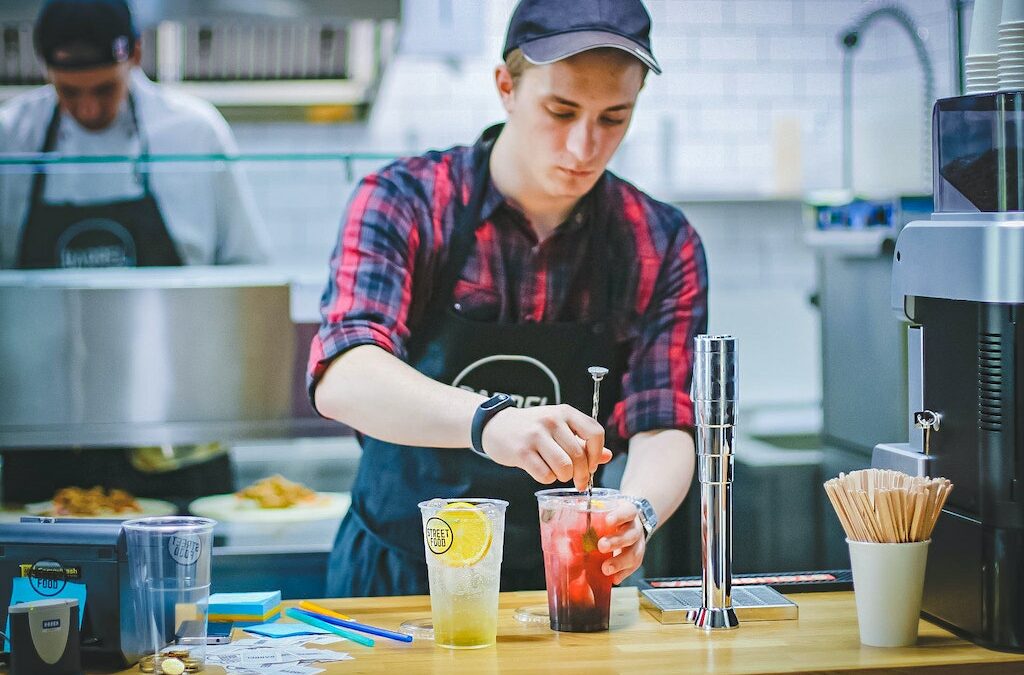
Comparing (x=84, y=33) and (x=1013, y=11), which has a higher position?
(x=84, y=33)

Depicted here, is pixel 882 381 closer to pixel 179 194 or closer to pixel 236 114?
pixel 179 194

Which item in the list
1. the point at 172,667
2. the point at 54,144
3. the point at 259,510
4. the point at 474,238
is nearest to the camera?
the point at 172,667

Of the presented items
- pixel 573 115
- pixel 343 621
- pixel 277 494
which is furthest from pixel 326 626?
pixel 277 494

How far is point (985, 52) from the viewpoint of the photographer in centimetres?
177

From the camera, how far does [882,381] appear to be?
2980 millimetres

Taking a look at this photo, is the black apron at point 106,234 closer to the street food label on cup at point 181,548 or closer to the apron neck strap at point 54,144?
the apron neck strap at point 54,144

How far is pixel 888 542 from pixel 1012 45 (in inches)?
28.2

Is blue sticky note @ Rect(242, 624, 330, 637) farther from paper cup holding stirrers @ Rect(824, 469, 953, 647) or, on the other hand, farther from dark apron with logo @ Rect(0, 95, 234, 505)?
dark apron with logo @ Rect(0, 95, 234, 505)

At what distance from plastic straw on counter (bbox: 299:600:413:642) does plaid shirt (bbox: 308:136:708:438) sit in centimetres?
Result: 59

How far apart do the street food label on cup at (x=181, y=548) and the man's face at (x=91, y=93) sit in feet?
7.39

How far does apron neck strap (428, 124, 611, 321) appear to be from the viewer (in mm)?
2422

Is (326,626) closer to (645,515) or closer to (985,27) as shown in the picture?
(645,515)

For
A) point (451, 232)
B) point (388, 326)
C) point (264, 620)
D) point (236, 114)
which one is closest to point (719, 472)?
point (264, 620)

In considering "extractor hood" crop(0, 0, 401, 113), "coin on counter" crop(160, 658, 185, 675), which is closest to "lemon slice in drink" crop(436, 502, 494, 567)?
"coin on counter" crop(160, 658, 185, 675)
